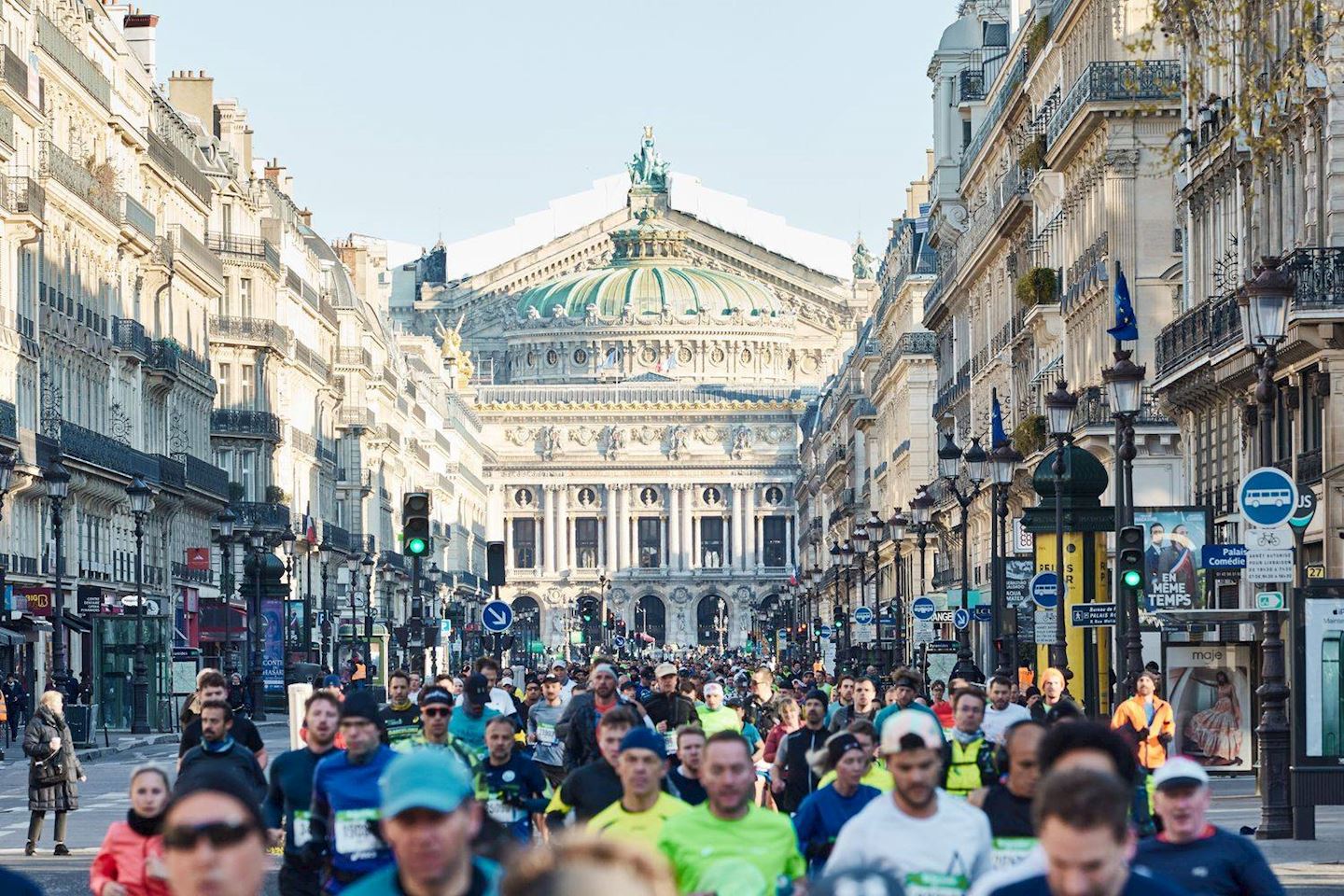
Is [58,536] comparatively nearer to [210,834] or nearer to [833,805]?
[833,805]

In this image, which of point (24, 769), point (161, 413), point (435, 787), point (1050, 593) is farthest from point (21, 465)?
point (435, 787)

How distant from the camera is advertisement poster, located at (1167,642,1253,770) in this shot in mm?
31250

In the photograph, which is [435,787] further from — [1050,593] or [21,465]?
[21,465]

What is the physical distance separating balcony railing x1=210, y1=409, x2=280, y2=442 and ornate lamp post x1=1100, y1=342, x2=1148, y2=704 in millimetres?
55497

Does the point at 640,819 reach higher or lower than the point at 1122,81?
lower

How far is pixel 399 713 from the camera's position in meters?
20.7

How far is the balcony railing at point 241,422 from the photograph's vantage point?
280ft

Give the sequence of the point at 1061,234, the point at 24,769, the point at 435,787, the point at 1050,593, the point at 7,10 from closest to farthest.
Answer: the point at 435,787 → the point at 1050,593 → the point at 24,769 → the point at 7,10 → the point at 1061,234

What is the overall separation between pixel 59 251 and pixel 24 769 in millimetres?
18111

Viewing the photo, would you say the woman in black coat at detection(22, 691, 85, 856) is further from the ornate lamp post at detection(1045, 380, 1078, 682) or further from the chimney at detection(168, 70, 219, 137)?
the chimney at detection(168, 70, 219, 137)

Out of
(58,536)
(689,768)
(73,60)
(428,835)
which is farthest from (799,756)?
(73,60)

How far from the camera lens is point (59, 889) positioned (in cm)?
2208

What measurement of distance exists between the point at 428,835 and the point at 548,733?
17580mm

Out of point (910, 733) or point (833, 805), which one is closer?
point (910, 733)
